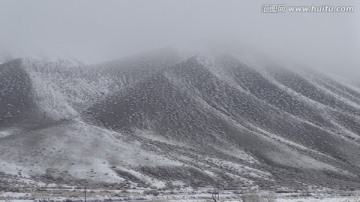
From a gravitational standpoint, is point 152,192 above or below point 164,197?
below

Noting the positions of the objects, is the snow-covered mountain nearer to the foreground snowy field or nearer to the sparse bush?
the sparse bush

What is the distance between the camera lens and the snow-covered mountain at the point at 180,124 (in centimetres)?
7962

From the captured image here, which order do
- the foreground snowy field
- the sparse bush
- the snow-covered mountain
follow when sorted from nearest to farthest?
the foreground snowy field → the sparse bush → the snow-covered mountain

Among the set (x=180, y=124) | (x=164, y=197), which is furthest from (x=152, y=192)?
(x=180, y=124)

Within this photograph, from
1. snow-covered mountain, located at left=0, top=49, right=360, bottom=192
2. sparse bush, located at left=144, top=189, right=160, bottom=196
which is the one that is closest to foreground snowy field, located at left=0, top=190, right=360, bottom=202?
sparse bush, located at left=144, top=189, right=160, bottom=196

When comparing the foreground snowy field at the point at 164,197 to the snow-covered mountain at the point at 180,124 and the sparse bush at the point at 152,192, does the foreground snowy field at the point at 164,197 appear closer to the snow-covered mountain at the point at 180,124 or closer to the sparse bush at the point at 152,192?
the sparse bush at the point at 152,192

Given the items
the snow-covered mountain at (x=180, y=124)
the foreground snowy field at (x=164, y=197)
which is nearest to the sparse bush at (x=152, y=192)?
the foreground snowy field at (x=164, y=197)

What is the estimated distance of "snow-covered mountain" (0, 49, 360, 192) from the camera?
79625 mm

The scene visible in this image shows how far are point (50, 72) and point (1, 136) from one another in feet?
140

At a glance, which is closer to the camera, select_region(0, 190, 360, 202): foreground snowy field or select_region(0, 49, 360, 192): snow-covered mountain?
select_region(0, 190, 360, 202): foreground snowy field

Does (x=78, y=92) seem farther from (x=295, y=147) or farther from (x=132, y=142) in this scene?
(x=295, y=147)

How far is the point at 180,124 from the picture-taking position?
10575cm

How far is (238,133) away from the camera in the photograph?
10175 cm

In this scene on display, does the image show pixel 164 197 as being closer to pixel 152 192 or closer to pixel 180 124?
pixel 152 192
